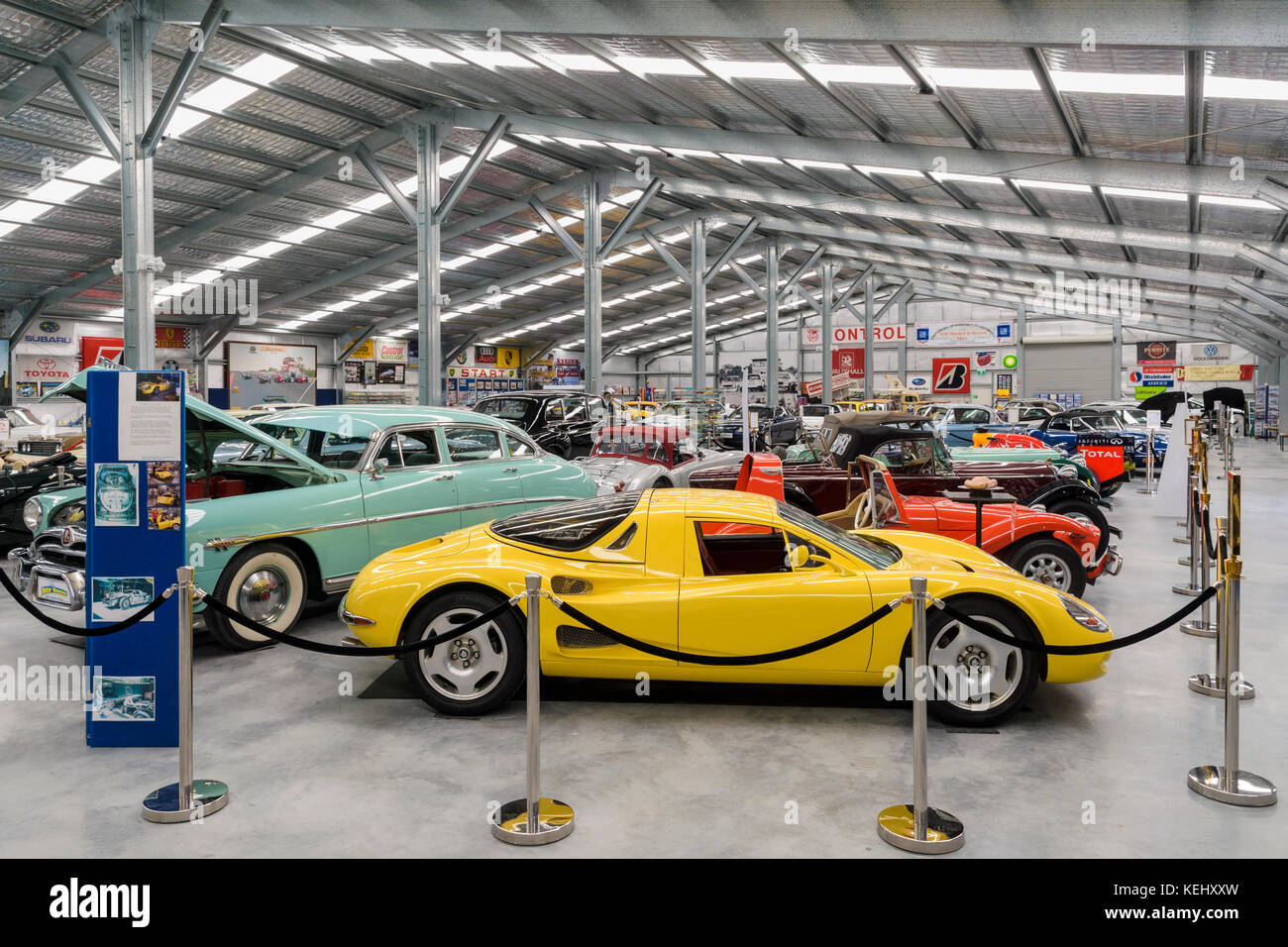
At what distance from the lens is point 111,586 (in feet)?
15.0

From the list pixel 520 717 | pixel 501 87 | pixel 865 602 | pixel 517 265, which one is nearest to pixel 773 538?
pixel 865 602

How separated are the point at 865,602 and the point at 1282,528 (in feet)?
34.0

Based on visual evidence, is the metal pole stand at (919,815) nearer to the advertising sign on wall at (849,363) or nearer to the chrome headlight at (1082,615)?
the chrome headlight at (1082,615)

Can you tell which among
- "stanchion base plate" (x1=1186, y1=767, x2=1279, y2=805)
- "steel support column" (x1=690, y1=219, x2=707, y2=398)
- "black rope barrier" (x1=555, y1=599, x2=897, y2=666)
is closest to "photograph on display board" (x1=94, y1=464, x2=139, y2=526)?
"black rope barrier" (x1=555, y1=599, x2=897, y2=666)

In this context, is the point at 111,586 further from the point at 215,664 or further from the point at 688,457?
the point at 688,457

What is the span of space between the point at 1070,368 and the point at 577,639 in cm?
4224

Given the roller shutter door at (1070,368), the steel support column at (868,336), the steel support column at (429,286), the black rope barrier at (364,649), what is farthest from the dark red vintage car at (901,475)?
the roller shutter door at (1070,368)

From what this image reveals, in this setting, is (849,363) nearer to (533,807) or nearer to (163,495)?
(163,495)

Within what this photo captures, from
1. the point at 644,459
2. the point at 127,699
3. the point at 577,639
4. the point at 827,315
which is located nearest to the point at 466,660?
the point at 577,639

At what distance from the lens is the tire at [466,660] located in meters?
4.94

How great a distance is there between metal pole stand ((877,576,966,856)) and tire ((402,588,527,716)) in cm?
214

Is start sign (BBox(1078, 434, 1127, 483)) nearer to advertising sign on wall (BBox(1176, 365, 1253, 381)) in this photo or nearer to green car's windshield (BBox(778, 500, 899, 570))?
green car's windshield (BBox(778, 500, 899, 570))

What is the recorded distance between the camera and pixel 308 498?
6633 millimetres

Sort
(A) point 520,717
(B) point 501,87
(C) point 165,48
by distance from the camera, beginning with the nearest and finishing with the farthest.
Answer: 1. (A) point 520,717
2. (C) point 165,48
3. (B) point 501,87
